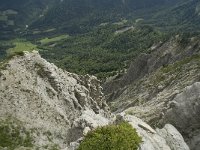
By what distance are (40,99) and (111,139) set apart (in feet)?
115

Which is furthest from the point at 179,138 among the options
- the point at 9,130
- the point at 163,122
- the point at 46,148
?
the point at 9,130

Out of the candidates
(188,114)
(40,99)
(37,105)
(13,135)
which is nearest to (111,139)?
(188,114)

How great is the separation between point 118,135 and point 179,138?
32.0 feet

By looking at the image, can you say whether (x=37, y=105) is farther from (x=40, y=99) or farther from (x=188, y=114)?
(x=188, y=114)

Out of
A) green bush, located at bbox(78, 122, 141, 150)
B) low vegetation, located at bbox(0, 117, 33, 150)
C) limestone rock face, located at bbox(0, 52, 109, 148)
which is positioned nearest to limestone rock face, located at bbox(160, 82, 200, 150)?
green bush, located at bbox(78, 122, 141, 150)

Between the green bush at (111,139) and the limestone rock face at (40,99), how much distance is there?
77.8 feet

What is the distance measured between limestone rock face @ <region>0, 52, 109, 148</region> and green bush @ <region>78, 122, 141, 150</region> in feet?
77.8

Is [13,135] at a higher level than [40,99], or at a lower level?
lower

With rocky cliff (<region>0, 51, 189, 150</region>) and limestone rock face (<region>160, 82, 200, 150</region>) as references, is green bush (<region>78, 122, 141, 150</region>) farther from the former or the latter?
rocky cliff (<region>0, 51, 189, 150</region>)

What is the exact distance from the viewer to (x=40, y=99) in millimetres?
74062

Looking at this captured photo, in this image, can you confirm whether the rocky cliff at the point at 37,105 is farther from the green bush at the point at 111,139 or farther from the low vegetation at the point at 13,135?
the green bush at the point at 111,139

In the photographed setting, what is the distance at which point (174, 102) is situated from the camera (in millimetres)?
52312

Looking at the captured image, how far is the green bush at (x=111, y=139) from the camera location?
4078 centimetres

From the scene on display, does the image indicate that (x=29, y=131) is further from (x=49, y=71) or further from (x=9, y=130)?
(x=49, y=71)
